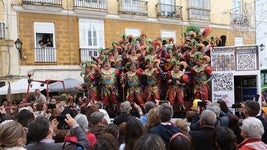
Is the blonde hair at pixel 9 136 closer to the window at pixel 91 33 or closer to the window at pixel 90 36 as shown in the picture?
the window at pixel 90 36

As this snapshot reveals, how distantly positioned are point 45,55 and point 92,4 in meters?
3.95

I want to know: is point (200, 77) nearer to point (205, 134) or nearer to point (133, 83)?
point (133, 83)

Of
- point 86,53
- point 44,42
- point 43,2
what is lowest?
point 86,53

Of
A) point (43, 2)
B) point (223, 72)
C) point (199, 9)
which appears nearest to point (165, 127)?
point (223, 72)

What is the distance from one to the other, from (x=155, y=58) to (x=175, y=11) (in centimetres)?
1419

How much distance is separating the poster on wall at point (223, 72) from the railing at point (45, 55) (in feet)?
35.0

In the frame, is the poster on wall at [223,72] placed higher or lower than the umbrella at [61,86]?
higher

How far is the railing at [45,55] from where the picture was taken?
19391 mm

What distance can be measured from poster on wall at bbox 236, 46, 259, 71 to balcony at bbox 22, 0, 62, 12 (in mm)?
11376

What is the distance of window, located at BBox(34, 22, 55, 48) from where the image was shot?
19.4 meters

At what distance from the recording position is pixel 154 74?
11062 millimetres

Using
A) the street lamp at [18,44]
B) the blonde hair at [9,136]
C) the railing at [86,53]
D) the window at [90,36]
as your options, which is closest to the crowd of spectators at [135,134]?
the blonde hair at [9,136]

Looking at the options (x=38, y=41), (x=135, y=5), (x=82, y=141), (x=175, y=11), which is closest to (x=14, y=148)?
(x=82, y=141)

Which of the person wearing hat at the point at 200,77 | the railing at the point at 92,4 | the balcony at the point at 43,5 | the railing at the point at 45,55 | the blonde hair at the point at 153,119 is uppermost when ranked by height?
the railing at the point at 92,4
